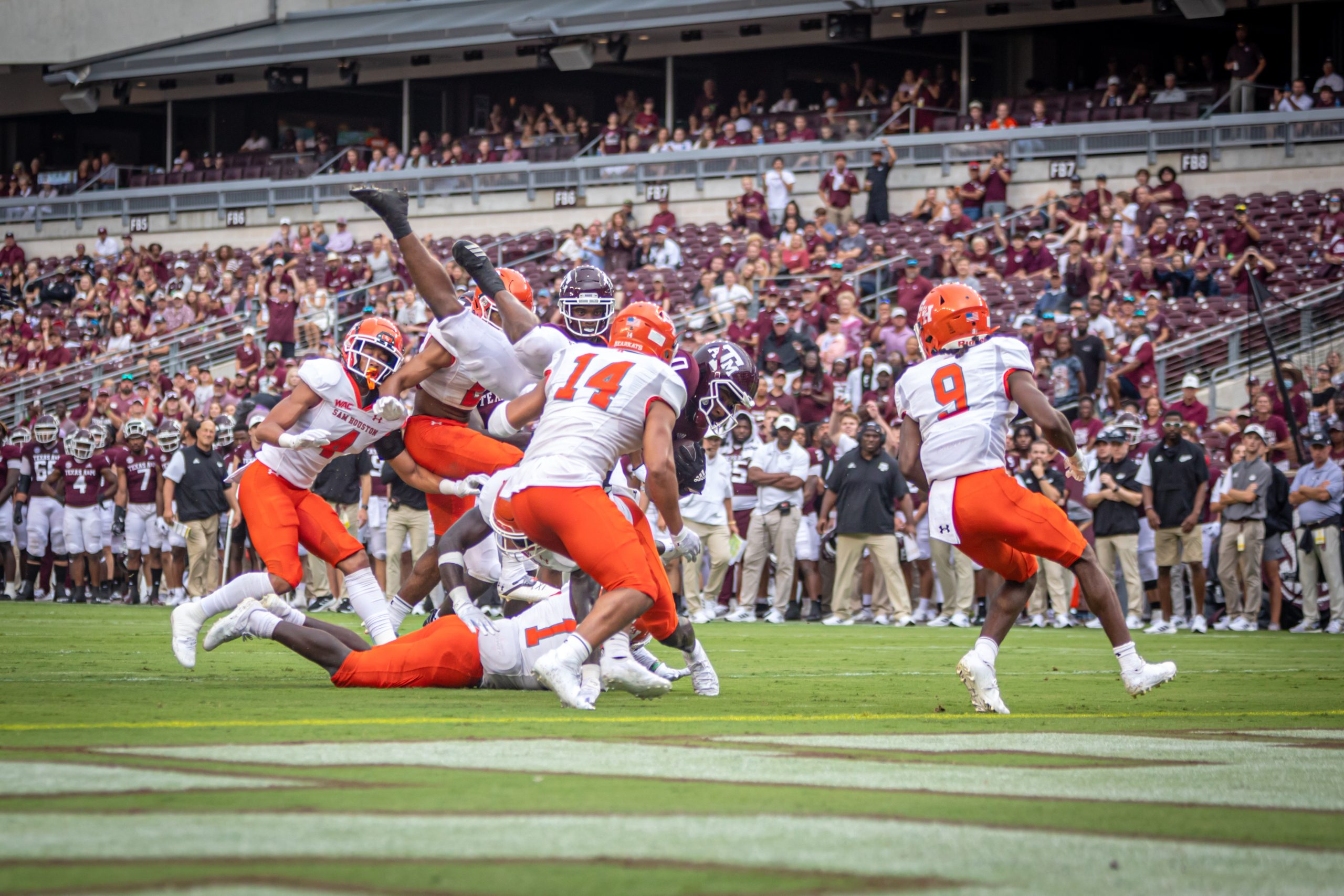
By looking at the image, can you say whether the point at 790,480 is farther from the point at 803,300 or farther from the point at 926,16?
the point at 926,16

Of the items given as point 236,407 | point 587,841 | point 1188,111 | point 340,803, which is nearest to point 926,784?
point 587,841

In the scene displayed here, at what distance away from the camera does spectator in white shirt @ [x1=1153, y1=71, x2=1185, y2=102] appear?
2525 centimetres

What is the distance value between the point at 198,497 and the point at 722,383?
12.3 meters

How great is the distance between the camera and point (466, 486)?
866cm

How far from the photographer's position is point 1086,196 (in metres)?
21.7

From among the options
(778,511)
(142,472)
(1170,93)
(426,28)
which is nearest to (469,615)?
(778,511)

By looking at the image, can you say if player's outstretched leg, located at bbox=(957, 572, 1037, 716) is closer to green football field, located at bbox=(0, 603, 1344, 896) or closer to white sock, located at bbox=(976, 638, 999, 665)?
white sock, located at bbox=(976, 638, 999, 665)

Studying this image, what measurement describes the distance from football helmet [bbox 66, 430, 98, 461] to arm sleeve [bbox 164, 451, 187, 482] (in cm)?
222

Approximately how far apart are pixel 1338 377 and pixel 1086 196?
6.16 meters

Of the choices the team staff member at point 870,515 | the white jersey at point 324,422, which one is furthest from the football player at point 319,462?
the team staff member at point 870,515

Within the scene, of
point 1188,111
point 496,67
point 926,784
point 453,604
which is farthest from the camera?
point 496,67

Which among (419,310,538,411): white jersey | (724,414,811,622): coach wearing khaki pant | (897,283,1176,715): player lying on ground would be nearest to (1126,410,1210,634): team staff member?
(724,414,811,622): coach wearing khaki pant

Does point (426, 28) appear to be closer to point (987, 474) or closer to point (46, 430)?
point (46, 430)

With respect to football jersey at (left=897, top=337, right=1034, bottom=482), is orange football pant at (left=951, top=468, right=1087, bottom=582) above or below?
below
